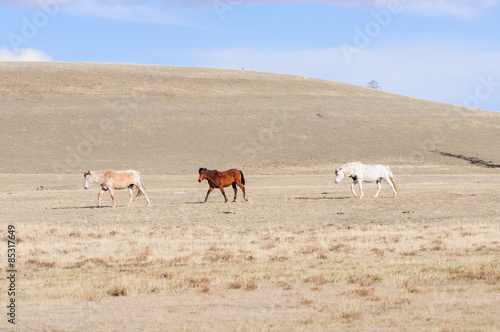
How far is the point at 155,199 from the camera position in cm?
3541

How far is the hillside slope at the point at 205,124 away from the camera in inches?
2729

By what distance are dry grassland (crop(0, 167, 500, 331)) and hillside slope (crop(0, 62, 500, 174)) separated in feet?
119

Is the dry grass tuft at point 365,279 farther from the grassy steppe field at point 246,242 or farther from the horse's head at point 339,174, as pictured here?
the horse's head at point 339,174

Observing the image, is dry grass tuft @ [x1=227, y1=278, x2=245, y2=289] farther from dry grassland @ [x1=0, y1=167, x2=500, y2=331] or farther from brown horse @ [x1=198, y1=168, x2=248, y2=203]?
brown horse @ [x1=198, y1=168, x2=248, y2=203]

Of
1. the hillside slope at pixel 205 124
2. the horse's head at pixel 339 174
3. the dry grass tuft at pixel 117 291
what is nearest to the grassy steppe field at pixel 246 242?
the dry grass tuft at pixel 117 291

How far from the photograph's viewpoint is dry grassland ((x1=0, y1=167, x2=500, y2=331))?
1027 centimetres

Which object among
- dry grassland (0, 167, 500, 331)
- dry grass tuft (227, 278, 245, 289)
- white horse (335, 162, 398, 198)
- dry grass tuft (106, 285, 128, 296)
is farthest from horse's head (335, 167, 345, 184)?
dry grass tuft (106, 285, 128, 296)

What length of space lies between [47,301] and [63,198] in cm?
2595

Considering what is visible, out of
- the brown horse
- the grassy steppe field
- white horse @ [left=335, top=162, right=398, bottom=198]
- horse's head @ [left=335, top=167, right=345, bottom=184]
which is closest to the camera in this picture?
the grassy steppe field

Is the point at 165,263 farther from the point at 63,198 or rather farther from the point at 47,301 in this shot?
the point at 63,198

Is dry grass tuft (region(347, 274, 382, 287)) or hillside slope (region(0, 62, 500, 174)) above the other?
hillside slope (region(0, 62, 500, 174))

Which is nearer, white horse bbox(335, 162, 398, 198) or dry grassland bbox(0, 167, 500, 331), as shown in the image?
dry grassland bbox(0, 167, 500, 331)

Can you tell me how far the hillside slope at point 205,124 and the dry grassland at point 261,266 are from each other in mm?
36314

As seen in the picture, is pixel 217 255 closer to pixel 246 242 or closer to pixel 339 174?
pixel 246 242
